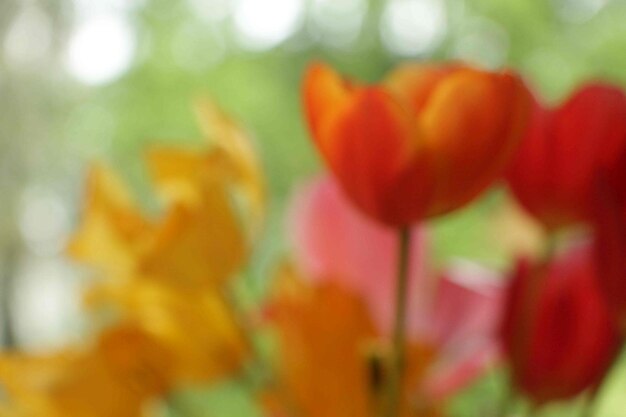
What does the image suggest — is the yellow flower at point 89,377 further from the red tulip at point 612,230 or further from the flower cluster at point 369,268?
the red tulip at point 612,230

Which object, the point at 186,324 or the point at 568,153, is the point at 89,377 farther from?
the point at 568,153

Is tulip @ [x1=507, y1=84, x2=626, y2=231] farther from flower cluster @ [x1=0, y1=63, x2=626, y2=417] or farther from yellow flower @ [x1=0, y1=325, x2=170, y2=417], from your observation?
yellow flower @ [x1=0, y1=325, x2=170, y2=417]

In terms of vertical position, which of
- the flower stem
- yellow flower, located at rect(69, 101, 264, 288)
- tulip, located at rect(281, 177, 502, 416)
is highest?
yellow flower, located at rect(69, 101, 264, 288)

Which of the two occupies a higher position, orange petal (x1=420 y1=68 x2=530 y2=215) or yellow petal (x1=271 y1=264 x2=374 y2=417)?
orange petal (x1=420 y1=68 x2=530 y2=215)

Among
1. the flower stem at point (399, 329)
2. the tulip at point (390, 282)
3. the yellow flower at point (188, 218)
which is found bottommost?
the tulip at point (390, 282)

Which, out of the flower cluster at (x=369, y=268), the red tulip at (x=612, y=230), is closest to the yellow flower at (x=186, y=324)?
the flower cluster at (x=369, y=268)

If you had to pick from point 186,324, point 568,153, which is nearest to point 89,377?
point 186,324

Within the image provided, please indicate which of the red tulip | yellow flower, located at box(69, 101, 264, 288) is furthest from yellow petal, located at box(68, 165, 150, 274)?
the red tulip
